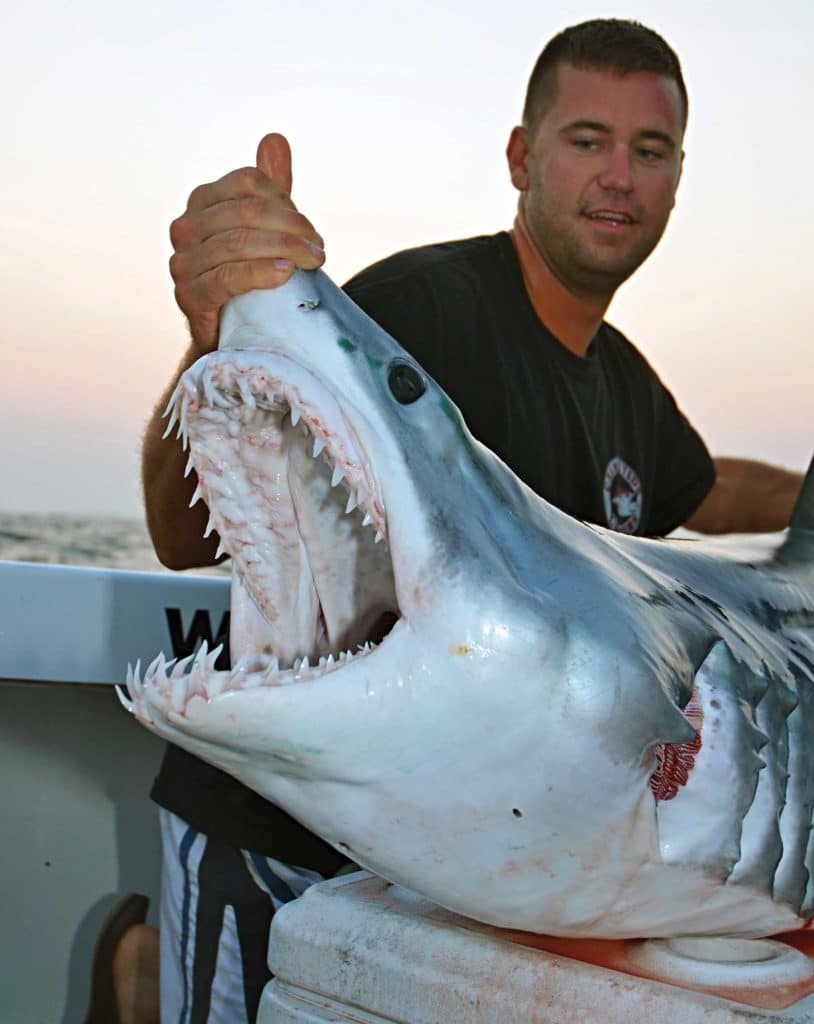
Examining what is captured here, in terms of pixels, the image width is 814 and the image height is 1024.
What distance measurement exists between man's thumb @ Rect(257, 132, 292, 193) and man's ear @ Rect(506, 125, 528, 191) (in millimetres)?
1494

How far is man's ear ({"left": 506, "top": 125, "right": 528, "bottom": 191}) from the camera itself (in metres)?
2.54

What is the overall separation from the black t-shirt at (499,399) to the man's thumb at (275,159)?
0.81 m

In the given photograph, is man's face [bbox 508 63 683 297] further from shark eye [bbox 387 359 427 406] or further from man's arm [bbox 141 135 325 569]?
shark eye [bbox 387 359 427 406]

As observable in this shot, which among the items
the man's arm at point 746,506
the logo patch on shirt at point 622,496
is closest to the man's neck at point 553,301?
the logo patch on shirt at point 622,496

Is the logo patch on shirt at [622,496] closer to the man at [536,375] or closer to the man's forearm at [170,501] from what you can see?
the man at [536,375]

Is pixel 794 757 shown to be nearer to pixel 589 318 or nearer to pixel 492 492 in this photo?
pixel 492 492

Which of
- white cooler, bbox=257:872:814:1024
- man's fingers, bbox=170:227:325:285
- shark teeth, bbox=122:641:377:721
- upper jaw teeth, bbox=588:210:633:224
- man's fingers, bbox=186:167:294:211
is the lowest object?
white cooler, bbox=257:872:814:1024

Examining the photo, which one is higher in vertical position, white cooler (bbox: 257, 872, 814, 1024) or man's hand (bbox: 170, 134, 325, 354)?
man's hand (bbox: 170, 134, 325, 354)

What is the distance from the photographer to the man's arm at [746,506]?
118 inches

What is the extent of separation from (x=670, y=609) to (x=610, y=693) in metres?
0.17

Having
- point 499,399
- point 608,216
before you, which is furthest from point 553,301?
point 499,399

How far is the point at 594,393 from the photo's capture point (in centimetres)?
240

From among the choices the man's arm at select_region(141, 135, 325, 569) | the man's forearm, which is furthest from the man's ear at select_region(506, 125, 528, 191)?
the man's arm at select_region(141, 135, 325, 569)

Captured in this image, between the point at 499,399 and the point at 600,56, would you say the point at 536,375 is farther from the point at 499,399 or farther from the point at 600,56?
the point at 600,56
